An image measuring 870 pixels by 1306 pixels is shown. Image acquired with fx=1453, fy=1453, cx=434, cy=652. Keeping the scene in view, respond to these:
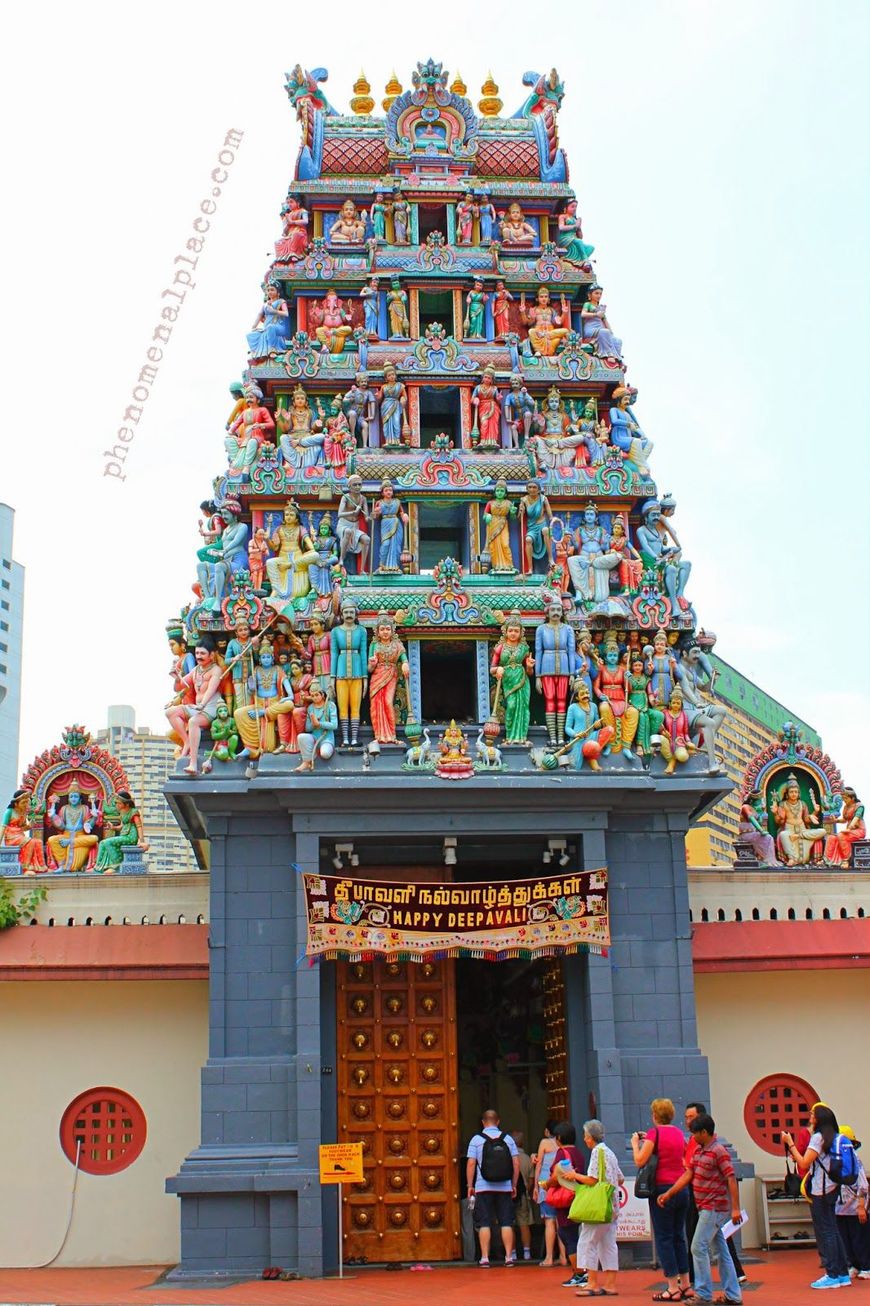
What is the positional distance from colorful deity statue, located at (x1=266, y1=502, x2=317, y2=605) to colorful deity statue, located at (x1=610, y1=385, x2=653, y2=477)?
17.1 ft

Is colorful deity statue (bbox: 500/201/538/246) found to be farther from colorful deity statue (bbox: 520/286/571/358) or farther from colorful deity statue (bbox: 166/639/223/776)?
colorful deity statue (bbox: 166/639/223/776)

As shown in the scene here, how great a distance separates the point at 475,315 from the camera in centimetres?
2362

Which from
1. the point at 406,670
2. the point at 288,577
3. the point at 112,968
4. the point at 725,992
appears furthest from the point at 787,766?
the point at 112,968

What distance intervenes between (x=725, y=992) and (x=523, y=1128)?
14.5 feet

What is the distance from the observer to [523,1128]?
2358 cm

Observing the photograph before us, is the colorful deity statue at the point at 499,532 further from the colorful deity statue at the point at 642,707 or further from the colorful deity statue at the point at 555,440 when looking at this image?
the colorful deity statue at the point at 642,707

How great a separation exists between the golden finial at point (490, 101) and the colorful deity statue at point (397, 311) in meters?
5.19

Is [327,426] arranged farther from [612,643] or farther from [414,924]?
[414,924]

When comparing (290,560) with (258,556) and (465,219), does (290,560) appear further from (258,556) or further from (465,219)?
(465,219)

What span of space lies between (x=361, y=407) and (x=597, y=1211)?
1269 cm

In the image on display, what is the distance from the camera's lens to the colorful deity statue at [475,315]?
2359cm

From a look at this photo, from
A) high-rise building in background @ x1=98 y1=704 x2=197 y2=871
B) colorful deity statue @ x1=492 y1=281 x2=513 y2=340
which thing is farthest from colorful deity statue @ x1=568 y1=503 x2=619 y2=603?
high-rise building in background @ x1=98 y1=704 x2=197 y2=871

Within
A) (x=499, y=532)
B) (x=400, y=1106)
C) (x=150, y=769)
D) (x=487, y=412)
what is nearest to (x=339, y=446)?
(x=487, y=412)

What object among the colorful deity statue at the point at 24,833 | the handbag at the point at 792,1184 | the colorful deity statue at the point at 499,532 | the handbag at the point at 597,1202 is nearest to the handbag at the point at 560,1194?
the handbag at the point at 597,1202
